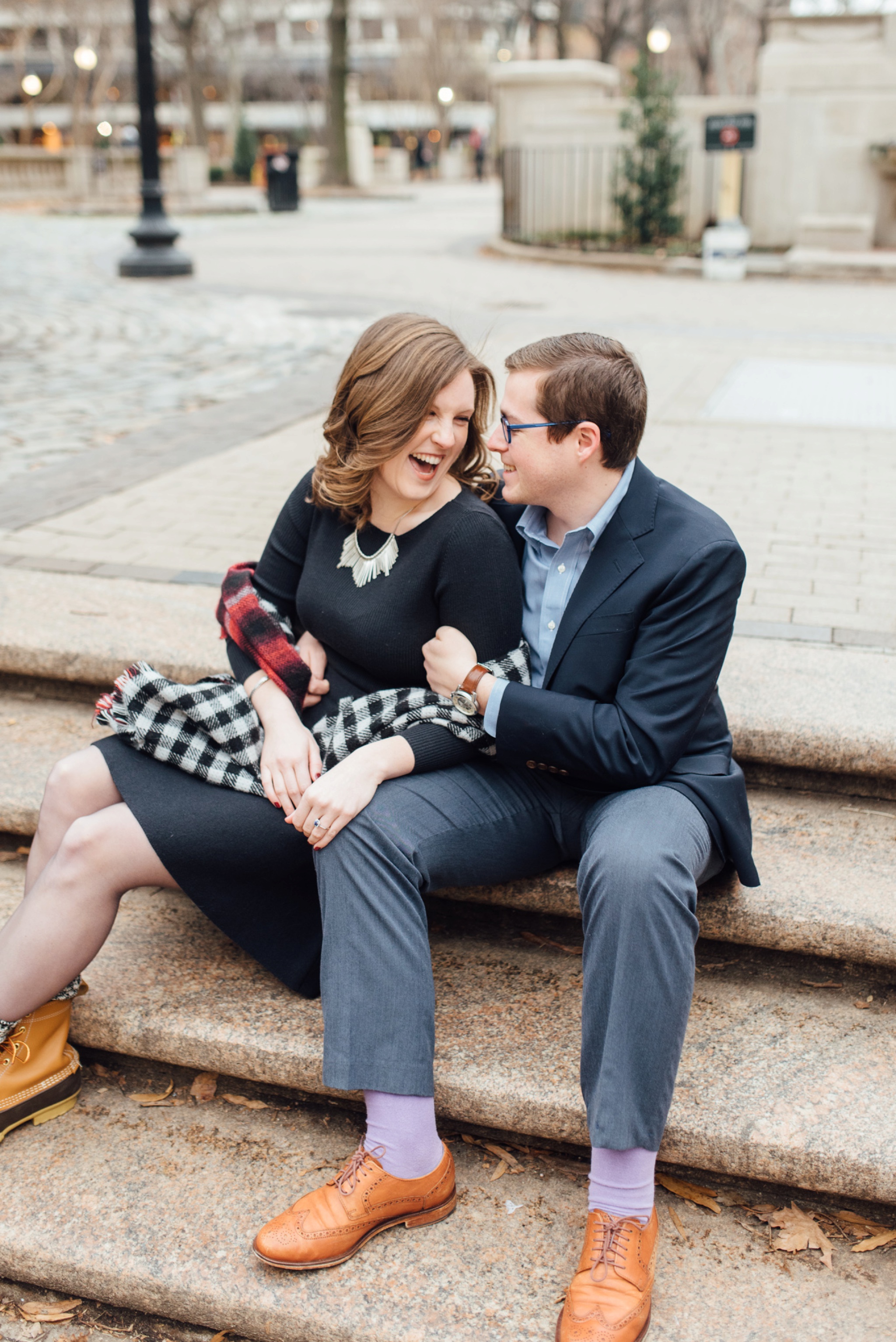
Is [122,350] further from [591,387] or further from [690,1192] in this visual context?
[690,1192]

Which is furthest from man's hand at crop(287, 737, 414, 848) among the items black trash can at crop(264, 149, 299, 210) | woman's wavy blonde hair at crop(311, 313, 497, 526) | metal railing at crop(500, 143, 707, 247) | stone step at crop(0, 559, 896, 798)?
black trash can at crop(264, 149, 299, 210)

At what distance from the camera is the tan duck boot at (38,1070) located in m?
2.53

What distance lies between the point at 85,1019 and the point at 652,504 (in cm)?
162

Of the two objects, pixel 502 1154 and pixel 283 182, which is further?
pixel 283 182

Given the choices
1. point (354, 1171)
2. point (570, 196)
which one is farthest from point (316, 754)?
point (570, 196)

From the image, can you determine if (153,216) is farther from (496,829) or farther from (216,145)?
(216,145)

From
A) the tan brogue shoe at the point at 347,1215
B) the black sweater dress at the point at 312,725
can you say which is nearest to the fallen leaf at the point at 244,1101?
the black sweater dress at the point at 312,725

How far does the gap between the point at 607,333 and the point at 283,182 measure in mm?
18794

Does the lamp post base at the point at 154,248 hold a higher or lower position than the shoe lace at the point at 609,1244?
higher

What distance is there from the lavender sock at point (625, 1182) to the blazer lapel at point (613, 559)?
0.92 meters

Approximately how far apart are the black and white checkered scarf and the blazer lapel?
16 cm

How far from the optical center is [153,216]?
14.1m

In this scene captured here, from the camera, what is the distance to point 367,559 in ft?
8.76

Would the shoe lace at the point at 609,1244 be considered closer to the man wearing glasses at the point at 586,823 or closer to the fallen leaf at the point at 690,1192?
the man wearing glasses at the point at 586,823
